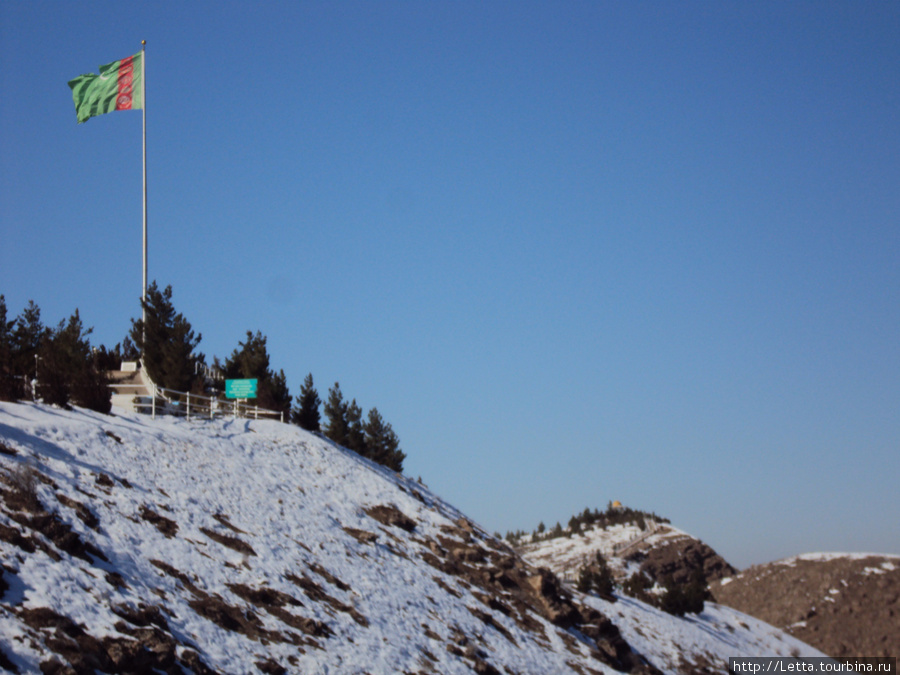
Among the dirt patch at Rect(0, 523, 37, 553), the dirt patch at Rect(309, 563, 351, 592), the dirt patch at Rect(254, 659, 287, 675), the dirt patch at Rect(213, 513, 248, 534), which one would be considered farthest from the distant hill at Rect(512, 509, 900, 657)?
the dirt patch at Rect(0, 523, 37, 553)

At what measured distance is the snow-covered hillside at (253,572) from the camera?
1750 cm

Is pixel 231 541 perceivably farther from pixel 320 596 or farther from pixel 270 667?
pixel 270 667

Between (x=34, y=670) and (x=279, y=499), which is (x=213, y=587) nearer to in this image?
(x=34, y=670)

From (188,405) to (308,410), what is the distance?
518 inches

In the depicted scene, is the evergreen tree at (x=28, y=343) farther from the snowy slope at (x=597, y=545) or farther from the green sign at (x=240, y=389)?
the snowy slope at (x=597, y=545)

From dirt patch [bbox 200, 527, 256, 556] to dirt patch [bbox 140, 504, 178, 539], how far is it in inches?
48.9

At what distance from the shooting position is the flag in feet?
133

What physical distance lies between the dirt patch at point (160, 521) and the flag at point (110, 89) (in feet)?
82.7

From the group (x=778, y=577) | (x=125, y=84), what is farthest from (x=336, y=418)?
(x=778, y=577)

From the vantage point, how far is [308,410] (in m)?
48.1

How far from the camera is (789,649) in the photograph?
52438 millimetres

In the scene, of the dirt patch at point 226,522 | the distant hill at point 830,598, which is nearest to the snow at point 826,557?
the distant hill at point 830,598

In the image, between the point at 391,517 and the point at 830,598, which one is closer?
the point at 391,517

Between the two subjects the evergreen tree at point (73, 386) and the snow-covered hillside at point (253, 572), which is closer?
the snow-covered hillside at point (253, 572)
